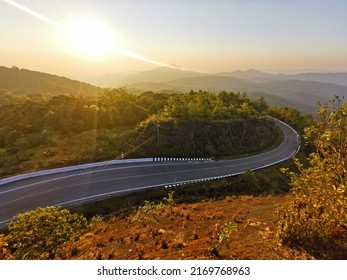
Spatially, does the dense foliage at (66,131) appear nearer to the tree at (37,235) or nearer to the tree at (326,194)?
the tree at (37,235)

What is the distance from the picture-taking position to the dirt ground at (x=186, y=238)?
912 centimetres

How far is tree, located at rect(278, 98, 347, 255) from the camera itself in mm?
7969

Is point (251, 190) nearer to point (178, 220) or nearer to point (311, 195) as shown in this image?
point (178, 220)

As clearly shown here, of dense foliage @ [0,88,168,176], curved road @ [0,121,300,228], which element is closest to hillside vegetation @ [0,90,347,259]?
curved road @ [0,121,300,228]

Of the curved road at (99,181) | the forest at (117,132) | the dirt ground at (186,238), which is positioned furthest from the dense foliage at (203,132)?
the dirt ground at (186,238)

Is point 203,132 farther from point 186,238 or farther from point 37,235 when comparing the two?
point 37,235

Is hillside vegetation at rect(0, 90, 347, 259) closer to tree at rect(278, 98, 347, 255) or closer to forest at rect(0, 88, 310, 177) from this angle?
tree at rect(278, 98, 347, 255)

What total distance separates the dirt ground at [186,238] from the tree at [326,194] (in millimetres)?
704

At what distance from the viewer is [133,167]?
37156 millimetres

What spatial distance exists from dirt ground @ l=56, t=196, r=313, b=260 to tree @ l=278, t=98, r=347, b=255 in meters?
0.70

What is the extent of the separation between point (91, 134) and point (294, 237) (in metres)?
42.9

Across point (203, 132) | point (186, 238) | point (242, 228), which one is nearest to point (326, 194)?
point (242, 228)

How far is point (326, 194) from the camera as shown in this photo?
26.4ft
